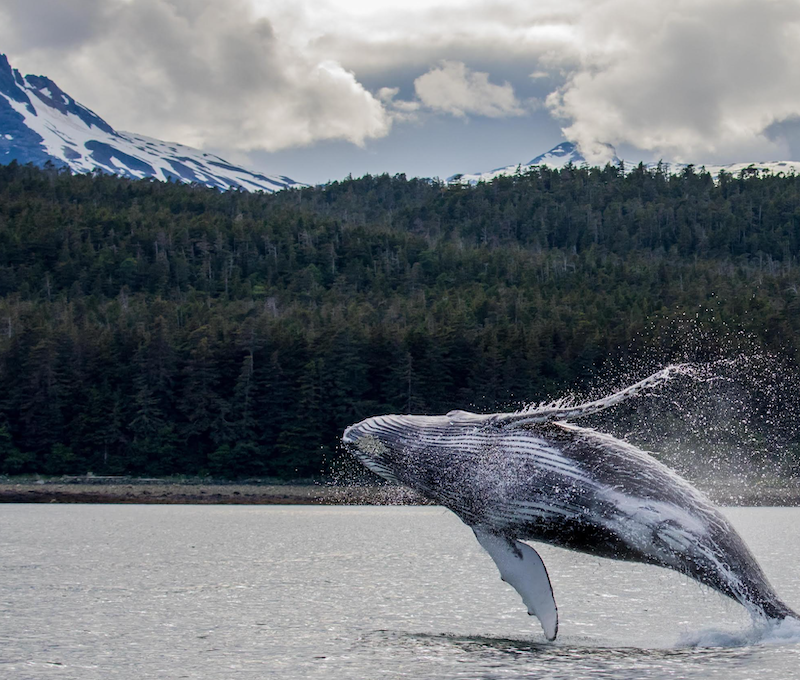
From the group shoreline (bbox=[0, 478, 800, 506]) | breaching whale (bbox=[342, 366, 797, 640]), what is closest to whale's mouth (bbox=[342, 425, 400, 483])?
breaching whale (bbox=[342, 366, 797, 640])

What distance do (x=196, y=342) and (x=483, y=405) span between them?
3240 centimetres

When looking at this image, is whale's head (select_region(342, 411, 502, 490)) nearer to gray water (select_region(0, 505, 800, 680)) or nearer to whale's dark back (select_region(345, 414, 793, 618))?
whale's dark back (select_region(345, 414, 793, 618))

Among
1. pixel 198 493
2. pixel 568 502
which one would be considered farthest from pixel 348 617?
pixel 198 493

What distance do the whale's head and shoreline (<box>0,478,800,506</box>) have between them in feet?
240

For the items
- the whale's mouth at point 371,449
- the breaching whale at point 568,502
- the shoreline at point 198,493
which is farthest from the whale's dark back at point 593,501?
the shoreline at point 198,493

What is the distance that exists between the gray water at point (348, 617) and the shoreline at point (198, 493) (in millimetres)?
47578

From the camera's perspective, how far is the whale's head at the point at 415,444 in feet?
55.9

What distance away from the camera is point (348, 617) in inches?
963

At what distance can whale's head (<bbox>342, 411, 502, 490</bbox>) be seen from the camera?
55.9ft

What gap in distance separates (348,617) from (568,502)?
9.63m

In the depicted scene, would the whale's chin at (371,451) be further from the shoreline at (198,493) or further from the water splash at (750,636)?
the shoreline at (198,493)

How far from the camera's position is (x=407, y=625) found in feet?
75.7

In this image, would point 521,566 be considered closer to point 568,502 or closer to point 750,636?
point 568,502

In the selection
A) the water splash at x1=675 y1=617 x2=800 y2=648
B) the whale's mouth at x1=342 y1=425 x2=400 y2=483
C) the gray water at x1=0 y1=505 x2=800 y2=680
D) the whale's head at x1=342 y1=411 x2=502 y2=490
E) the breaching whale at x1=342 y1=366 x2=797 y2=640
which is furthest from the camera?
the gray water at x1=0 y1=505 x2=800 y2=680
